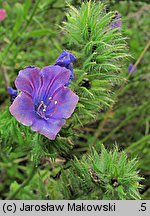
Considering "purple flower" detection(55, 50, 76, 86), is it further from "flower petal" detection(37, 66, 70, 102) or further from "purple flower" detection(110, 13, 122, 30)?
"purple flower" detection(110, 13, 122, 30)

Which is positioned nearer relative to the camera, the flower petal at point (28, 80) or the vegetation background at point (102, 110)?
the flower petal at point (28, 80)

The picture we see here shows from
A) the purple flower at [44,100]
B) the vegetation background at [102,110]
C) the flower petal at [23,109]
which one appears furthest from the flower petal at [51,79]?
the vegetation background at [102,110]

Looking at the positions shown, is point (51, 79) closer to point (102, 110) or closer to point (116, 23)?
point (116, 23)

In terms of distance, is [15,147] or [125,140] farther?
[125,140]

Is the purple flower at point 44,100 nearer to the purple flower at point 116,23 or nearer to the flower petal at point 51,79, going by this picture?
the flower petal at point 51,79

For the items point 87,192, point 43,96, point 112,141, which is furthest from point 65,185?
point 112,141

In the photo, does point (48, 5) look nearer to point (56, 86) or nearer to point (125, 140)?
point (125, 140)
